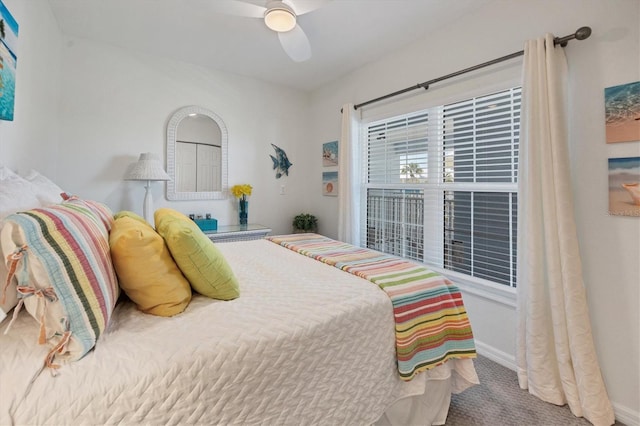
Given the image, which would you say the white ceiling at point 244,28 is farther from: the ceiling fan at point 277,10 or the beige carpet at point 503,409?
the beige carpet at point 503,409

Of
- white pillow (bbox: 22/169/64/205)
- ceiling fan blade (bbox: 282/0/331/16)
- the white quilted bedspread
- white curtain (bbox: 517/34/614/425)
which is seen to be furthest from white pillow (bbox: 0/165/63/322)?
white curtain (bbox: 517/34/614/425)

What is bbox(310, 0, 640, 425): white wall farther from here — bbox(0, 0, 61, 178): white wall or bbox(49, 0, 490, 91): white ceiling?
bbox(0, 0, 61, 178): white wall

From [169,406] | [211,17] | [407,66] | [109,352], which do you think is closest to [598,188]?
[407,66]

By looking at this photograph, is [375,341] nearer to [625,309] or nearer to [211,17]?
[625,309]

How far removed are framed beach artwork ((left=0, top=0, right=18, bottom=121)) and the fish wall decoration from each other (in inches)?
96.6

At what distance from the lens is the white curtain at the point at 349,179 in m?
3.19

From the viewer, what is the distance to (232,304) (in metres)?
1.21

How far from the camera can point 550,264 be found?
67.5 inches

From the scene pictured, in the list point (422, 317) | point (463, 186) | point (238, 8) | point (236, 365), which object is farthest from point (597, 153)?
point (238, 8)

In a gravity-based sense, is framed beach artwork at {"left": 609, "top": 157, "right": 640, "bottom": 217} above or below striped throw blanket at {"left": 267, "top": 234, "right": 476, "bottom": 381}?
Answer: above

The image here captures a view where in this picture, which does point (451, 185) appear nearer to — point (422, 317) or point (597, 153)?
point (597, 153)

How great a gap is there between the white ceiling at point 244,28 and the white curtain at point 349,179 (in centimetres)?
60

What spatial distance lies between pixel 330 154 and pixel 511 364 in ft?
8.77

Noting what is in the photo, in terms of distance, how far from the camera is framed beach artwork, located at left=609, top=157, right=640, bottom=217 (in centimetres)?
153
